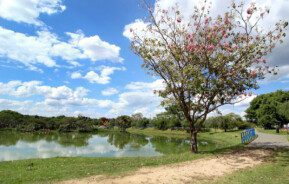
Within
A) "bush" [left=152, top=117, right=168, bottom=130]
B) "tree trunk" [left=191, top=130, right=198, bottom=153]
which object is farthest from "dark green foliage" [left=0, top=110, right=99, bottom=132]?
"tree trunk" [left=191, top=130, right=198, bottom=153]

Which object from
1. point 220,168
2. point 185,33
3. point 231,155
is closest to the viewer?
point 220,168

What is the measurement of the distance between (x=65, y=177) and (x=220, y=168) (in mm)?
7549

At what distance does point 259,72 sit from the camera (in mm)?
21734

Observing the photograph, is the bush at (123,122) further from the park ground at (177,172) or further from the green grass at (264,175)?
the green grass at (264,175)

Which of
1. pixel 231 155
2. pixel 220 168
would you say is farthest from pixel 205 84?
pixel 220 168

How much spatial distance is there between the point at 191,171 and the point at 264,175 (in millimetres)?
3272

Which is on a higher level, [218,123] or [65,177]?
[218,123]

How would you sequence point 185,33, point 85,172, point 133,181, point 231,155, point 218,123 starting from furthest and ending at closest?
point 218,123
point 185,33
point 231,155
point 85,172
point 133,181

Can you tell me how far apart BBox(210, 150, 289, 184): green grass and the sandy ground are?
1.98 feet

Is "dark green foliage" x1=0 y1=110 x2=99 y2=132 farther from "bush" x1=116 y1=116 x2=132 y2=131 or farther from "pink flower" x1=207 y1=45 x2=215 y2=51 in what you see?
"pink flower" x1=207 y1=45 x2=215 y2=51

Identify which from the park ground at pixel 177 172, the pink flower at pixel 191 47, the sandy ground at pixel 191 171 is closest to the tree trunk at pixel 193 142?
the sandy ground at pixel 191 171

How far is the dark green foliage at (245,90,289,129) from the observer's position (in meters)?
54.7

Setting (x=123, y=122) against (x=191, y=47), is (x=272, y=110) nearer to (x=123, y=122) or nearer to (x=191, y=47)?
(x=191, y=47)

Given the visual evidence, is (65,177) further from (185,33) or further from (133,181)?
(185,33)
